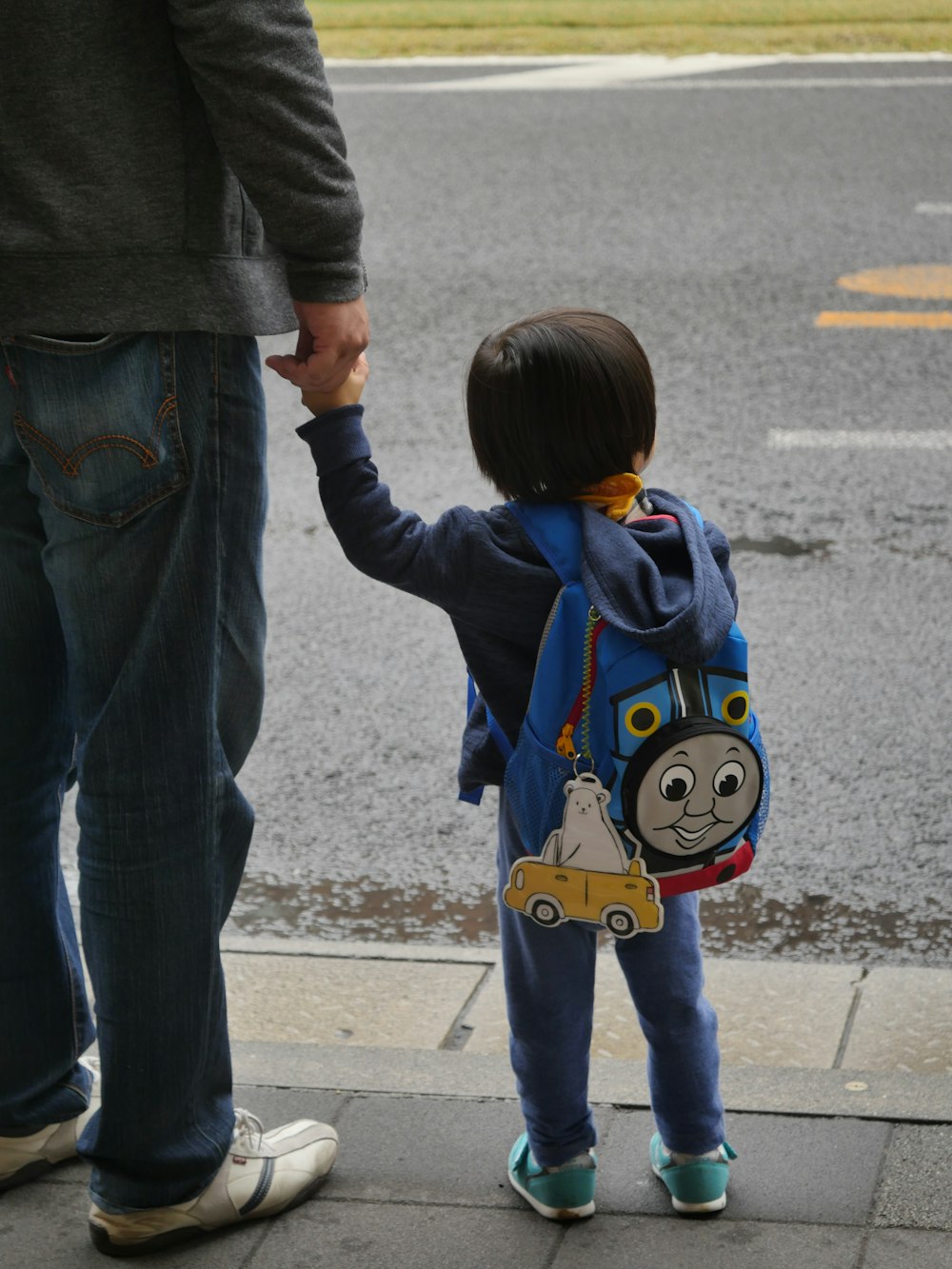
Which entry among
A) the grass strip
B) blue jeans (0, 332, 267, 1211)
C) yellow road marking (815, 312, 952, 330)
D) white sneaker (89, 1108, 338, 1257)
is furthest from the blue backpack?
the grass strip

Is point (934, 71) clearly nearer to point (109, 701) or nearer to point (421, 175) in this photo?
point (421, 175)

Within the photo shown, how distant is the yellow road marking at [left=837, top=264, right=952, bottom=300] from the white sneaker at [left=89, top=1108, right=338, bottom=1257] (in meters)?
5.53

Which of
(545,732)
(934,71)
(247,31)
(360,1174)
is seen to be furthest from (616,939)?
(934,71)

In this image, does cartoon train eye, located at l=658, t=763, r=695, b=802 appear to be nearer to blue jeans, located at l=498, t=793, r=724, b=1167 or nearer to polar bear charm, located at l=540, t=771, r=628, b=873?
polar bear charm, located at l=540, t=771, r=628, b=873

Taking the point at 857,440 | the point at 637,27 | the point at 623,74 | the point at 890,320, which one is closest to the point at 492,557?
the point at 857,440

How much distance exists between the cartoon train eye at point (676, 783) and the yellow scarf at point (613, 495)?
31 centimetres

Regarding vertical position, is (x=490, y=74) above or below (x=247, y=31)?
below

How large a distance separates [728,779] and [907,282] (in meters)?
5.74

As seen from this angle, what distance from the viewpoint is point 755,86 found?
38.2 ft

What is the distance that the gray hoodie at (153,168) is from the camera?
1811mm

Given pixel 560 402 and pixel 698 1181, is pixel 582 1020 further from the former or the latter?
pixel 560 402

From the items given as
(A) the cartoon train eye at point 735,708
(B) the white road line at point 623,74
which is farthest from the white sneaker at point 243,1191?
(B) the white road line at point 623,74

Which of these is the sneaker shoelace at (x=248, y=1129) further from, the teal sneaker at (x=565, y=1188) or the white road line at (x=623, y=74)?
the white road line at (x=623, y=74)

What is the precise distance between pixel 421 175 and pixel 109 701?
786 centimetres
